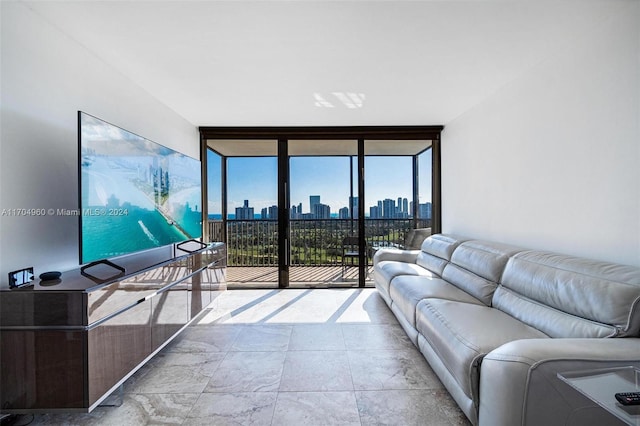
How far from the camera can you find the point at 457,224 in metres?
3.92

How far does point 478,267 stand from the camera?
2574 millimetres

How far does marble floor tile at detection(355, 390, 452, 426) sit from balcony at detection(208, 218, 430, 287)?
259cm

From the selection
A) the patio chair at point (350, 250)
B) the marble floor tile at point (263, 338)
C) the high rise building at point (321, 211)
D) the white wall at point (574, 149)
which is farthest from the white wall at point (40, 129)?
the white wall at point (574, 149)

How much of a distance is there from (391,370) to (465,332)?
2.49 feet

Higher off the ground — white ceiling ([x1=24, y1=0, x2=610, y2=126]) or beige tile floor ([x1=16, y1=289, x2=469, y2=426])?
white ceiling ([x1=24, y1=0, x2=610, y2=126])

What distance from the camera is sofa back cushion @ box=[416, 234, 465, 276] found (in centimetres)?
323

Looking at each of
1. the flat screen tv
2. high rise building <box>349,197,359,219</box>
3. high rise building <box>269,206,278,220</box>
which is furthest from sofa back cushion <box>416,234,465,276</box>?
the flat screen tv

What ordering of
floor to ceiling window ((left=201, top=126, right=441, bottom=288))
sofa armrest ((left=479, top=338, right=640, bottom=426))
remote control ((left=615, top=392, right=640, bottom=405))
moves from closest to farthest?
1. remote control ((left=615, top=392, right=640, bottom=405))
2. sofa armrest ((left=479, top=338, right=640, bottom=426))
3. floor to ceiling window ((left=201, top=126, right=441, bottom=288))

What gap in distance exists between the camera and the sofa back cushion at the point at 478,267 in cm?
237

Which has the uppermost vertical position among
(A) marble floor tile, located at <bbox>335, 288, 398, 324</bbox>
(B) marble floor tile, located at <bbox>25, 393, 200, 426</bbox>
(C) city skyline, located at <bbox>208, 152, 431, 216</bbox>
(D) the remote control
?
(C) city skyline, located at <bbox>208, 152, 431, 216</bbox>

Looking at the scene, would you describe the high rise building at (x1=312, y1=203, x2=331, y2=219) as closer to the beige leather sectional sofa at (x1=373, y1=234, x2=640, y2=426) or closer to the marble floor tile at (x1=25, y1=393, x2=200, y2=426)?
the beige leather sectional sofa at (x1=373, y1=234, x2=640, y2=426)

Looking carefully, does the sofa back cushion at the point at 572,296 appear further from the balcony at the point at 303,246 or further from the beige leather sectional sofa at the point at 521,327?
the balcony at the point at 303,246

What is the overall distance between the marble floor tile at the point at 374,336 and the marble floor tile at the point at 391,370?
100 millimetres

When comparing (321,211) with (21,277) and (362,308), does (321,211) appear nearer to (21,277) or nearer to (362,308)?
(362,308)
